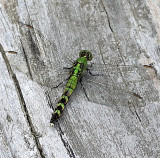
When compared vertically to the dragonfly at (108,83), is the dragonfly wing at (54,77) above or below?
above

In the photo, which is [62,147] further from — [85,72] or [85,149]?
[85,72]

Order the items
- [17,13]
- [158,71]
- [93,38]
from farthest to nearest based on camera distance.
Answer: [17,13] < [93,38] < [158,71]

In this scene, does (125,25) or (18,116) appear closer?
(18,116)

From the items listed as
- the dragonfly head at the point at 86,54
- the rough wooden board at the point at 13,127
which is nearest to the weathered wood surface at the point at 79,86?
the rough wooden board at the point at 13,127

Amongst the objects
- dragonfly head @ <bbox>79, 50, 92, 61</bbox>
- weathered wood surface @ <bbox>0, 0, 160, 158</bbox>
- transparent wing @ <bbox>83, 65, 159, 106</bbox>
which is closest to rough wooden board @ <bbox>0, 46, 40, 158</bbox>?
weathered wood surface @ <bbox>0, 0, 160, 158</bbox>

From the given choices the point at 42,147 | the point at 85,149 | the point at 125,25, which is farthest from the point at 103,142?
the point at 125,25

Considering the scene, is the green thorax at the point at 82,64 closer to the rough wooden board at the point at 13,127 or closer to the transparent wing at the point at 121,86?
the transparent wing at the point at 121,86

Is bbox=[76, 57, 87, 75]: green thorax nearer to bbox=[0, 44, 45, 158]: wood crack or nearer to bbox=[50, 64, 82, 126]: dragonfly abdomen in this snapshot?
bbox=[50, 64, 82, 126]: dragonfly abdomen
